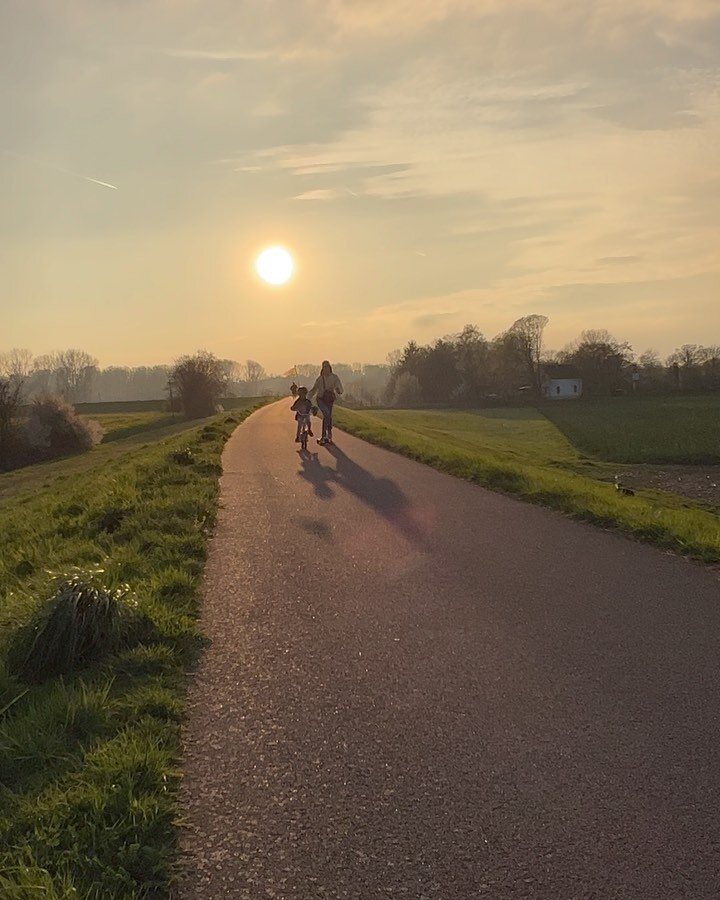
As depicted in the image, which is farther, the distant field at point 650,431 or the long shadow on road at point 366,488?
the distant field at point 650,431

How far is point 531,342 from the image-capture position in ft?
314

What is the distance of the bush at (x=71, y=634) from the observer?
199 inches

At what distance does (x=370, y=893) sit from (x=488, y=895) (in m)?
0.48

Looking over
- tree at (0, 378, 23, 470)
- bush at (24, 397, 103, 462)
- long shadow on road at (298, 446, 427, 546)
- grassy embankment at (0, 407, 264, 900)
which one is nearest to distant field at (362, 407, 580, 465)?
long shadow on road at (298, 446, 427, 546)

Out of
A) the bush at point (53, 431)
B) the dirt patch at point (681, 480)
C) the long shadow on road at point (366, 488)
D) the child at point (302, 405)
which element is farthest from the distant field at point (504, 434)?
the bush at point (53, 431)

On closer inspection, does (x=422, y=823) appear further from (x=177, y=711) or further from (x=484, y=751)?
(x=177, y=711)

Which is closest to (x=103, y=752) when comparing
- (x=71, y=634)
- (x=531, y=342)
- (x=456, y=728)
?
(x=71, y=634)

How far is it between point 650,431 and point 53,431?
43.8 m

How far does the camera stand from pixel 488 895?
2732mm

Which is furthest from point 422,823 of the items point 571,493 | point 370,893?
point 571,493

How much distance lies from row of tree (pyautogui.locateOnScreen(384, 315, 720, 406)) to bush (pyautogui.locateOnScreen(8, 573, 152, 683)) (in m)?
82.5

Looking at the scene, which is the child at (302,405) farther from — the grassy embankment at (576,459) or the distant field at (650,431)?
the distant field at (650,431)

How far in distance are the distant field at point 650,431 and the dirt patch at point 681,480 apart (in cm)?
237

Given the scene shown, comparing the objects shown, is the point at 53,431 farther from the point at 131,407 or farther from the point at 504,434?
the point at 131,407
